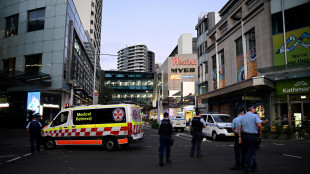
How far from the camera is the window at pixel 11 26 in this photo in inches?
1348

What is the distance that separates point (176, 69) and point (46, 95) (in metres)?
51.0

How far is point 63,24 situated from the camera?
31453mm

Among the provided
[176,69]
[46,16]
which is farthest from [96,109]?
[176,69]

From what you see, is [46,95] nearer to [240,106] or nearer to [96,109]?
[96,109]

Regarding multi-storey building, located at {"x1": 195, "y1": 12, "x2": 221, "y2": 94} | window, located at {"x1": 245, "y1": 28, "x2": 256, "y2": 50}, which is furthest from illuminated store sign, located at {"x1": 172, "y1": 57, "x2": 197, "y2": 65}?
window, located at {"x1": 245, "y1": 28, "x2": 256, "y2": 50}

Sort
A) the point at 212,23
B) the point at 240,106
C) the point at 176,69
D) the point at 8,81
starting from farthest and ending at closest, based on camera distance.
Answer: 1. the point at 176,69
2. the point at 212,23
3. the point at 240,106
4. the point at 8,81

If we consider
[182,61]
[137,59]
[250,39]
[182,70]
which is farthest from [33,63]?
[137,59]

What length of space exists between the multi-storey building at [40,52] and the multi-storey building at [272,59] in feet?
63.7

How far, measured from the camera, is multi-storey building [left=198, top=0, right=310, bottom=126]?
2050cm

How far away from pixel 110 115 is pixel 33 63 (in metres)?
24.3

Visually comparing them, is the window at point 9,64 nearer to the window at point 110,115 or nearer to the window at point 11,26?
the window at point 11,26

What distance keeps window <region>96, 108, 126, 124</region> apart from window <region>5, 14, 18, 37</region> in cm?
2840

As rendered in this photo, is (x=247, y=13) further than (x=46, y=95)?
No

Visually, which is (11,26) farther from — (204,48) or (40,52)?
(204,48)
